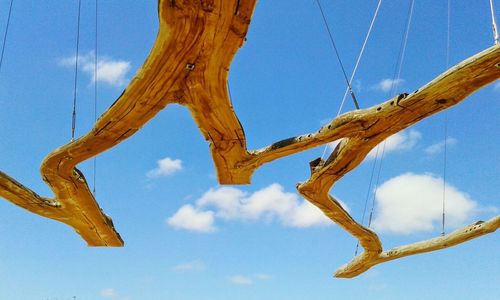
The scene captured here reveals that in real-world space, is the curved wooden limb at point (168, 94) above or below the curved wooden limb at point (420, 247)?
below

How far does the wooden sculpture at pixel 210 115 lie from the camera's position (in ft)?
9.35

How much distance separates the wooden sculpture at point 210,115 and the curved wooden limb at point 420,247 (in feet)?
5.47

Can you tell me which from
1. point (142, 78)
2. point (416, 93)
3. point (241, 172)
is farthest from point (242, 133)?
point (416, 93)

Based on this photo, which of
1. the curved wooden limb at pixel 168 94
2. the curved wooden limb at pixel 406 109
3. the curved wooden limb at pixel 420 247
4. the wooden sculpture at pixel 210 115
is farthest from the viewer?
the curved wooden limb at pixel 420 247

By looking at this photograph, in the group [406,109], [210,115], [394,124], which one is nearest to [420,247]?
[394,124]

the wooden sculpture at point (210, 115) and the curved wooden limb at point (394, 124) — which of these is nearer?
the wooden sculpture at point (210, 115)

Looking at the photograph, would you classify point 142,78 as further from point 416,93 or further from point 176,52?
point 416,93

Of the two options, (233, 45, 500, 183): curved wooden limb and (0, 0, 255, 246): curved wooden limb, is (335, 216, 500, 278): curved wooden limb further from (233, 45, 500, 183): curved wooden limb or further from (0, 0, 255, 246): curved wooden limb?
(0, 0, 255, 246): curved wooden limb

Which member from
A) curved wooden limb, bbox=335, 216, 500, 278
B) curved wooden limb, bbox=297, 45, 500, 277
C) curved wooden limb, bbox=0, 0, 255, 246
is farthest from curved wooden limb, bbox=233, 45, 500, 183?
curved wooden limb, bbox=335, 216, 500, 278

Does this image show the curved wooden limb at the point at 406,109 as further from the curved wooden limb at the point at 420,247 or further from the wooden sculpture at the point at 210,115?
the curved wooden limb at the point at 420,247

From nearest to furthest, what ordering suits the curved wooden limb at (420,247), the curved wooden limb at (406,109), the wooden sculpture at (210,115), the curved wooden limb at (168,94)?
the curved wooden limb at (168,94)
the wooden sculpture at (210,115)
the curved wooden limb at (406,109)
the curved wooden limb at (420,247)

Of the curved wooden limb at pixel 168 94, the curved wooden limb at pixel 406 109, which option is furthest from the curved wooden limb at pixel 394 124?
the curved wooden limb at pixel 168 94

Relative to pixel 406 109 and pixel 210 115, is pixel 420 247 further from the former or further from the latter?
pixel 210 115

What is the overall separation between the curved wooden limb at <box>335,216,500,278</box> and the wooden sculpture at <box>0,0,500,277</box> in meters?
1.67
